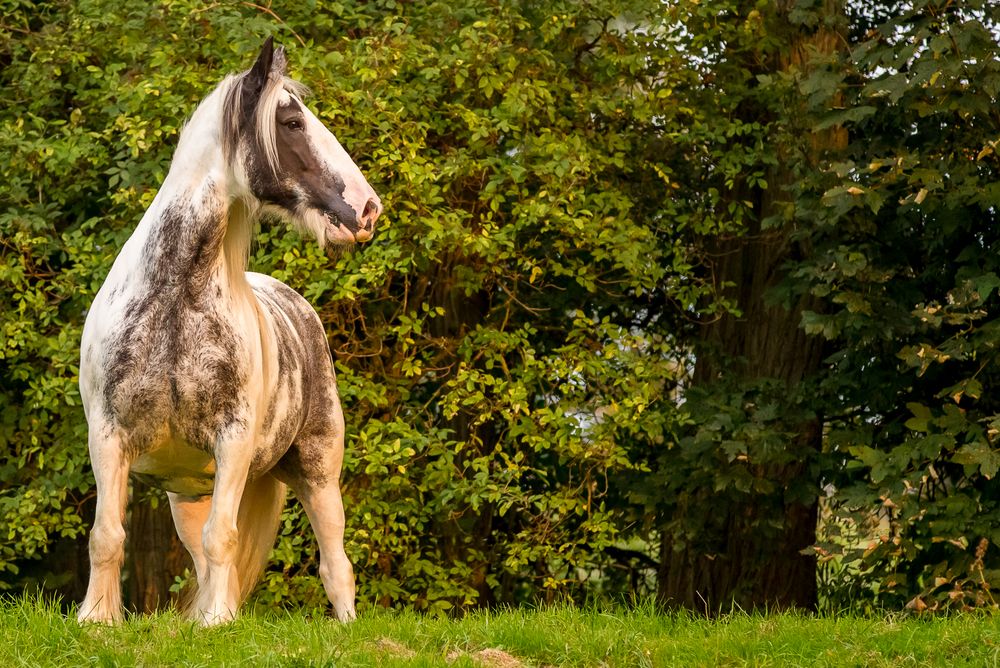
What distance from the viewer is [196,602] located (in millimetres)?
5781

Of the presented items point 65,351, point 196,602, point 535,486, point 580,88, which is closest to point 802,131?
point 580,88

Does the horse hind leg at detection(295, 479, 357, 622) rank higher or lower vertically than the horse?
lower

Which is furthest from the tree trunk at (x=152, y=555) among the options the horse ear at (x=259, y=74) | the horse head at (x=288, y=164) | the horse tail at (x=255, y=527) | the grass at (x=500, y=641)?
the horse ear at (x=259, y=74)

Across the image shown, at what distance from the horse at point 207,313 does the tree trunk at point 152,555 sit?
508 centimetres

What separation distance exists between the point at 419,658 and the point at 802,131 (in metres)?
5.95

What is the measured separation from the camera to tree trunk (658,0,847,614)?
10109mm

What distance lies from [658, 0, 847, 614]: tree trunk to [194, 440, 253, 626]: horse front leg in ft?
16.1

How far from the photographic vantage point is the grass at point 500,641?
16.2ft

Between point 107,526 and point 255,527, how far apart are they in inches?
44.3

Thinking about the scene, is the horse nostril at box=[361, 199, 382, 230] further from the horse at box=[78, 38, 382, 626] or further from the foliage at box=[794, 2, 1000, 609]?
the foliage at box=[794, 2, 1000, 609]

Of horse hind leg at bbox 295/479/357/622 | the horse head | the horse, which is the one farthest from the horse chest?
horse hind leg at bbox 295/479/357/622

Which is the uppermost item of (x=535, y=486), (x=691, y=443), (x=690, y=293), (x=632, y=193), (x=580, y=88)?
(x=580, y=88)

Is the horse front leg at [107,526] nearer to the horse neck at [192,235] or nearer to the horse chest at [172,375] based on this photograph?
the horse chest at [172,375]

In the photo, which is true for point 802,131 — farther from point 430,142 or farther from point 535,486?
point 535,486
